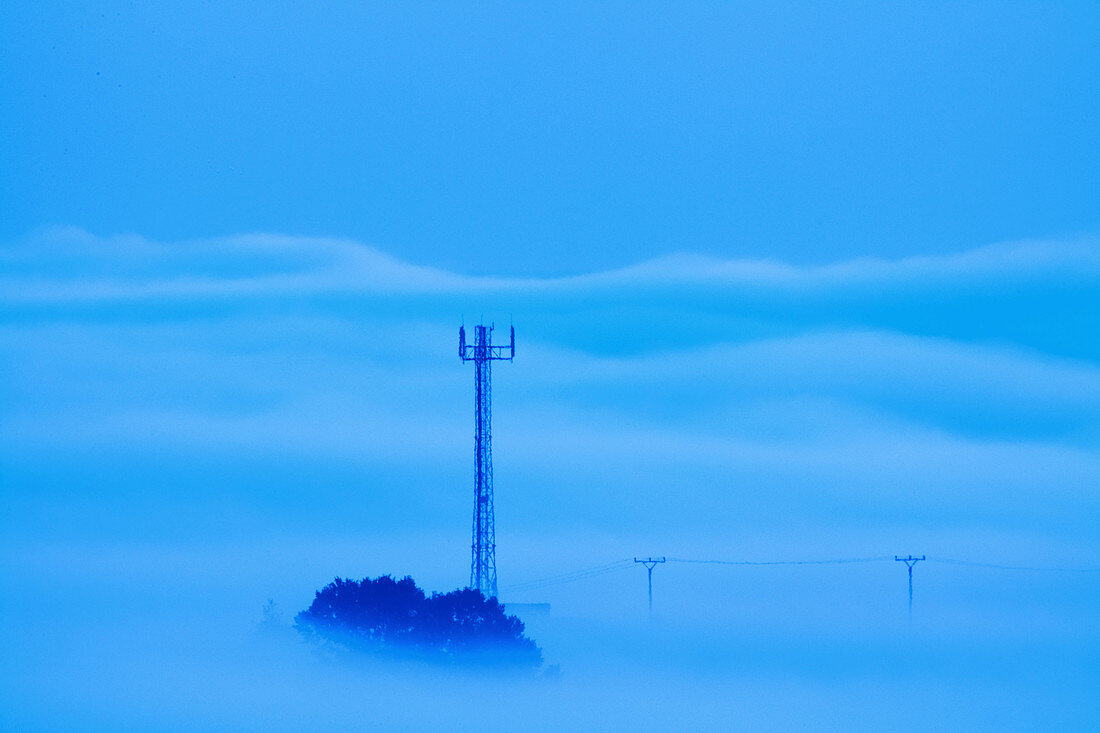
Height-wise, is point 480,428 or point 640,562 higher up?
point 480,428

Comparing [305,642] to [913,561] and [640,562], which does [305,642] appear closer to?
[640,562]

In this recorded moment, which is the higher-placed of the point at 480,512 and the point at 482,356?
the point at 482,356

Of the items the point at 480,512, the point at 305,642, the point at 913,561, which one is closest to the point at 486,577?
the point at 480,512

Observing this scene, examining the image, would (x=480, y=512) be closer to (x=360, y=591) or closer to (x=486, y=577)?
(x=486, y=577)

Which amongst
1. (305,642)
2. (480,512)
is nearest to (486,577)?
(480,512)

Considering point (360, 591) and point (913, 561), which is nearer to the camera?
point (913, 561)

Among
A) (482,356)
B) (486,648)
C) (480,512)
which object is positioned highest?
(482,356)

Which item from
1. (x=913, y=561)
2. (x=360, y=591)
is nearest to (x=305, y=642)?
(x=360, y=591)

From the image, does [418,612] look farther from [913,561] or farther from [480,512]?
[913,561]
